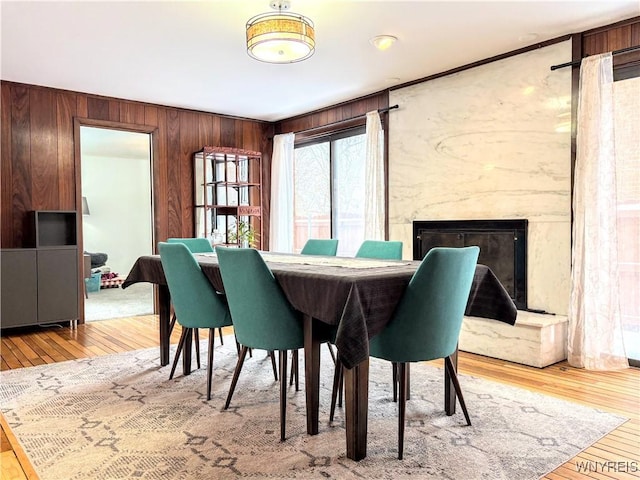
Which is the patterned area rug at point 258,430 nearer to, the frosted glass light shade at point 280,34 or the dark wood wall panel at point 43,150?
the frosted glass light shade at point 280,34

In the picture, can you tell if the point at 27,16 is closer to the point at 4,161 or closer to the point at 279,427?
the point at 4,161

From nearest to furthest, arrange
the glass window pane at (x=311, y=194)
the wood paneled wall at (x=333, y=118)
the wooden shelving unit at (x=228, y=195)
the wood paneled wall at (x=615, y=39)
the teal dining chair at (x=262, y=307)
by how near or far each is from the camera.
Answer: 1. the teal dining chair at (x=262, y=307)
2. the wood paneled wall at (x=615, y=39)
3. the wood paneled wall at (x=333, y=118)
4. the wooden shelving unit at (x=228, y=195)
5. the glass window pane at (x=311, y=194)

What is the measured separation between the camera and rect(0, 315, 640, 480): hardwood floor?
80.1 inches

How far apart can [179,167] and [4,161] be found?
1.79 metres

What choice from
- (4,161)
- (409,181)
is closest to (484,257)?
(409,181)

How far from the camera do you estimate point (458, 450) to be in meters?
2.16

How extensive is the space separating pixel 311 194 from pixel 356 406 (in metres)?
4.42

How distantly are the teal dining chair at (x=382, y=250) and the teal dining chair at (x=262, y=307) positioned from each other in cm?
120

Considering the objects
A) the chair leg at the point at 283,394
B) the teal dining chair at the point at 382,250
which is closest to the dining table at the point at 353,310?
the chair leg at the point at 283,394

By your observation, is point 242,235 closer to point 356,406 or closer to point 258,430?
point 258,430

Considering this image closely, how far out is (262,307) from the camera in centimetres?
231

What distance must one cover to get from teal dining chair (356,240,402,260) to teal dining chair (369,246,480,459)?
1.14 meters

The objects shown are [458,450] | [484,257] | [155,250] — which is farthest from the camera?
[155,250]

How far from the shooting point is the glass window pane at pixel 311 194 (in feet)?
20.0
